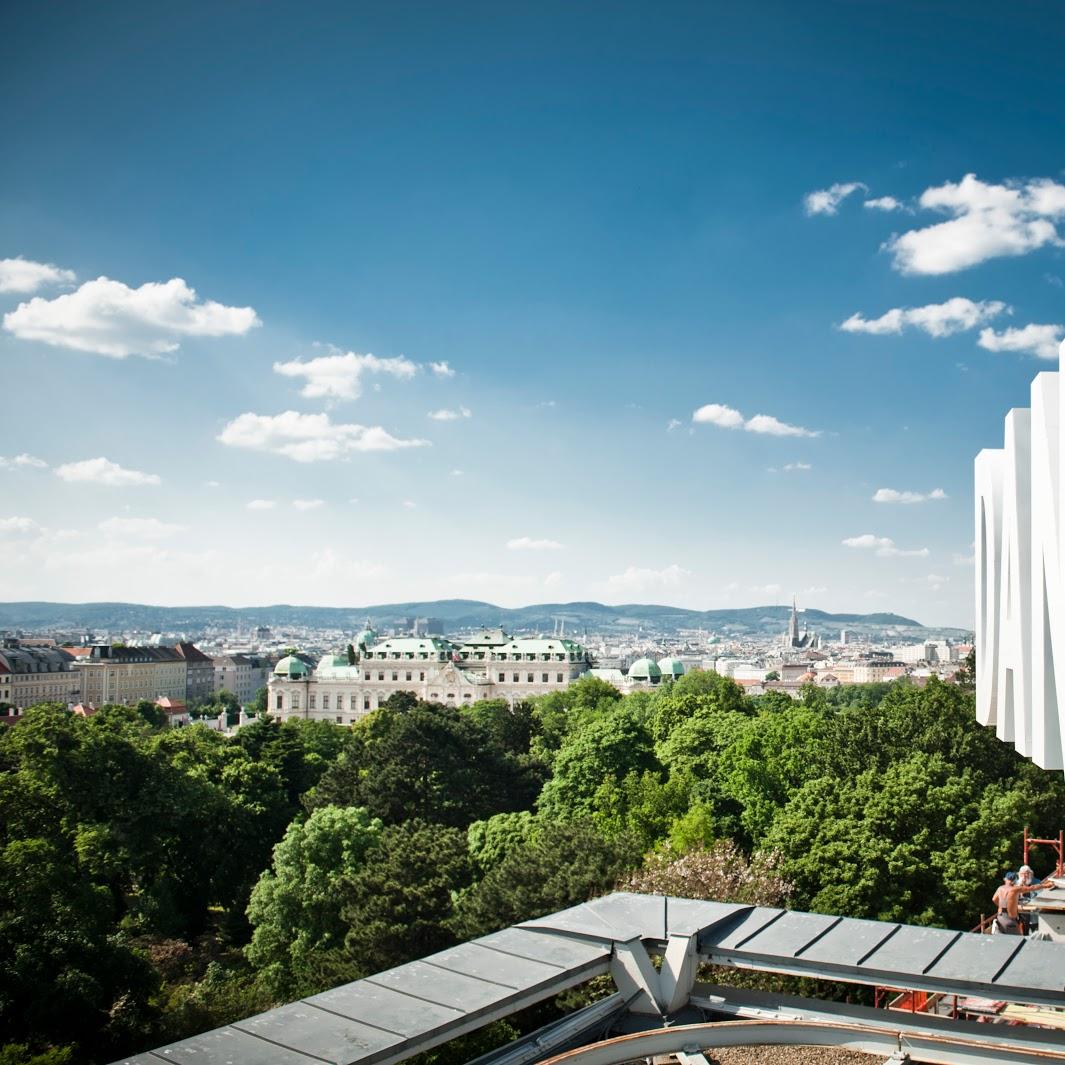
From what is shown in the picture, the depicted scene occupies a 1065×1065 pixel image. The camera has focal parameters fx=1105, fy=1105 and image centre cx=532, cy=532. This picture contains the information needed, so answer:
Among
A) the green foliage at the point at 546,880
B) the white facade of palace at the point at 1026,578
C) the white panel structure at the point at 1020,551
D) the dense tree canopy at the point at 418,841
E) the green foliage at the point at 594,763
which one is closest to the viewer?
the white facade of palace at the point at 1026,578

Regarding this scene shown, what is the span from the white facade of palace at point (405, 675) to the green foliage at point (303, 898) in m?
95.6

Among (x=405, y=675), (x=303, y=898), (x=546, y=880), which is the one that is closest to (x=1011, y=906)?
(x=546, y=880)

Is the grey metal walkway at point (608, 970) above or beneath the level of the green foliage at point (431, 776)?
above

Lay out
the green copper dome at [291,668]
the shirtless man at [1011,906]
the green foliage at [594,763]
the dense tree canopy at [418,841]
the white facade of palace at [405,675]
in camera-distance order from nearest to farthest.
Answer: the shirtless man at [1011,906], the dense tree canopy at [418,841], the green foliage at [594,763], the white facade of palace at [405,675], the green copper dome at [291,668]

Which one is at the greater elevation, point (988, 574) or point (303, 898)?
point (988, 574)

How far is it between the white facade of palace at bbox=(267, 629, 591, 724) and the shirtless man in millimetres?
112938

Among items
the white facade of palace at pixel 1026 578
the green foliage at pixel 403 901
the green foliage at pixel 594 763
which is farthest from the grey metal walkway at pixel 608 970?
the green foliage at pixel 594 763

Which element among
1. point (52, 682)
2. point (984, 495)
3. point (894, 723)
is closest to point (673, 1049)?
point (984, 495)

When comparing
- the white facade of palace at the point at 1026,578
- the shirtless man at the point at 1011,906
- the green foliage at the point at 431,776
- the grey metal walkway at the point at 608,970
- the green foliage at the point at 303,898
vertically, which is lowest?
the green foliage at the point at 303,898

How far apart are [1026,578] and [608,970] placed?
547 cm

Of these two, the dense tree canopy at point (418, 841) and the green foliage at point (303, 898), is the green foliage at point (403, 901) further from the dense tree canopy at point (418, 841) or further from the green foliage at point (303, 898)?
the green foliage at point (303, 898)

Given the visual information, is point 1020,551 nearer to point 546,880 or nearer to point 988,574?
point 988,574

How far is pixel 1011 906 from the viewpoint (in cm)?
2027

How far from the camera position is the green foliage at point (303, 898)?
3359cm
